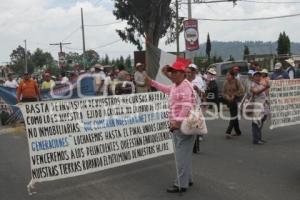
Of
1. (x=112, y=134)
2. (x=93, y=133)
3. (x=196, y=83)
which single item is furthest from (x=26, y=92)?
(x=93, y=133)

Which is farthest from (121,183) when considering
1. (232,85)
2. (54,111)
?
(232,85)

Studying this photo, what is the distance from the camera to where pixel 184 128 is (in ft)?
25.4

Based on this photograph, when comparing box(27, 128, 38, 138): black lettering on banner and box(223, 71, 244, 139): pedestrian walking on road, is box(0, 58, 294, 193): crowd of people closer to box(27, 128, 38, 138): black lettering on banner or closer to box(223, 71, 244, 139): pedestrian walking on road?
box(223, 71, 244, 139): pedestrian walking on road

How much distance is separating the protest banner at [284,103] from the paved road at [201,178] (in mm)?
1798

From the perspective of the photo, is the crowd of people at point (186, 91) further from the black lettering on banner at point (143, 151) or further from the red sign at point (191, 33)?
the red sign at point (191, 33)

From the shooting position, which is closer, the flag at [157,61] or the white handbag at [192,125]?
the white handbag at [192,125]

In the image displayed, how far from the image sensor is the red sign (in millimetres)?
20688

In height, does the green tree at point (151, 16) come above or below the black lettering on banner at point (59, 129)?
above

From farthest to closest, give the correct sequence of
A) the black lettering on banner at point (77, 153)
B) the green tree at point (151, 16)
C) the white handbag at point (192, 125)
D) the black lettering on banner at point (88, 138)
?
the green tree at point (151, 16), the black lettering on banner at point (88, 138), the black lettering on banner at point (77, 153), the white handbag at point (192, 125)

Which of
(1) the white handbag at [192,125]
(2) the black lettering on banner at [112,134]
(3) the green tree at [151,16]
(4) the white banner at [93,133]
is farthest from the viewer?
(3) the green tree at [151,16]

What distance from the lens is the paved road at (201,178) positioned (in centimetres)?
786

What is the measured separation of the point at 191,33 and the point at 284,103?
7.29m

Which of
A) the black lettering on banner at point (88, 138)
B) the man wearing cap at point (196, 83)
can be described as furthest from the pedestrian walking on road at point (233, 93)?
the black lettering on banner at point (88, 138)

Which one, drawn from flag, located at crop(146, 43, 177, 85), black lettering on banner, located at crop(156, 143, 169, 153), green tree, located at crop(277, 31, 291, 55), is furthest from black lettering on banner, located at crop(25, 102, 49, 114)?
green tree, located at crop(277, 31, 291, 55)
